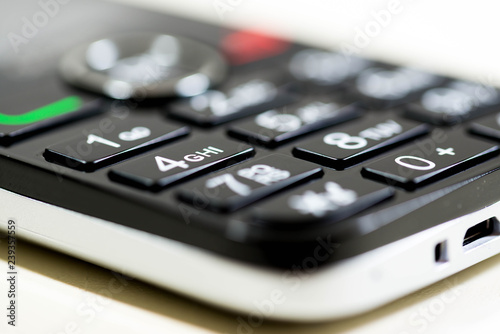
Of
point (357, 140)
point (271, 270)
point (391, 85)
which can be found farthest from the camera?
point (391, 85)

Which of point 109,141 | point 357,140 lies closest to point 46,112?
point 109,141

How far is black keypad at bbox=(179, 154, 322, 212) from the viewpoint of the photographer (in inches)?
13.3

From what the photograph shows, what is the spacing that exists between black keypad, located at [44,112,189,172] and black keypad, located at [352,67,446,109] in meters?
0.14

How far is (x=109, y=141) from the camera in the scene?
414mm

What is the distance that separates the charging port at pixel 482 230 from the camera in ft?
1.25

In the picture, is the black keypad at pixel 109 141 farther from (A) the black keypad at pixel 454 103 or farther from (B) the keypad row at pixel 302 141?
(A) the black keypad at pixel 454 103

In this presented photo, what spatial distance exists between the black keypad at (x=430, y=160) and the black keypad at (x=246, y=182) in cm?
3

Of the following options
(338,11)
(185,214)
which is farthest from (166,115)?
(338,11)

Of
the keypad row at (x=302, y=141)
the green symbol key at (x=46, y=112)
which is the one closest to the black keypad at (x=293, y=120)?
the keypad row at (x=302, y=141)

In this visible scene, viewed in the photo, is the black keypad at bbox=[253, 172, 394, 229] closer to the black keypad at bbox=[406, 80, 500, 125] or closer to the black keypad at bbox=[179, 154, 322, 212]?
the black keypad at bbox=[179, 154, 322, 212]

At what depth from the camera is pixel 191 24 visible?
0.66 m

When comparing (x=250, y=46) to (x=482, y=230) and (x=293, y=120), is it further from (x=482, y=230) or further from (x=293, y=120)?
(x=482, y=230)

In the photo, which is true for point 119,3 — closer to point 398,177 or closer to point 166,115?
point 166,115

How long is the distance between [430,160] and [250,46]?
0.89 ft
